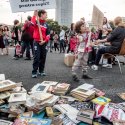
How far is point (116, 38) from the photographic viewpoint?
6711 millimetres

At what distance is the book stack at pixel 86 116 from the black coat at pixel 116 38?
3.67 meters

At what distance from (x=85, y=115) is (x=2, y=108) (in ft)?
4.09

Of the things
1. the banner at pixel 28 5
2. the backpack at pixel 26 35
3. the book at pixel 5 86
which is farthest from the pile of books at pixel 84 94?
the backpack at pixel 26 35

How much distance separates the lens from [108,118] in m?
3.31

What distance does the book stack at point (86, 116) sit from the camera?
3.20m

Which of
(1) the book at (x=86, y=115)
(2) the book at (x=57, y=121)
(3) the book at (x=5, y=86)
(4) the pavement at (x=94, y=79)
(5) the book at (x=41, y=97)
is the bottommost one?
(4) the pavement at (x=94, y=79)

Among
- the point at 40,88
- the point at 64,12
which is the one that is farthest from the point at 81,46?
the point at 64,12

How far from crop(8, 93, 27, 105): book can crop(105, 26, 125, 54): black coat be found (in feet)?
11.8

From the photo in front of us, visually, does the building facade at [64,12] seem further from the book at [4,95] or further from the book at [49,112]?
the book at [49,112]

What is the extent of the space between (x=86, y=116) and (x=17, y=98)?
1111mm

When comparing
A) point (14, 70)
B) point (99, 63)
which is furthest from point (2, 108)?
point (99, 63)

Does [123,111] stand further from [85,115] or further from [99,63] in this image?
[99,63]

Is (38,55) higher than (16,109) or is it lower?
higher

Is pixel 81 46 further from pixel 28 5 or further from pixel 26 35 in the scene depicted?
pixel 26 35
